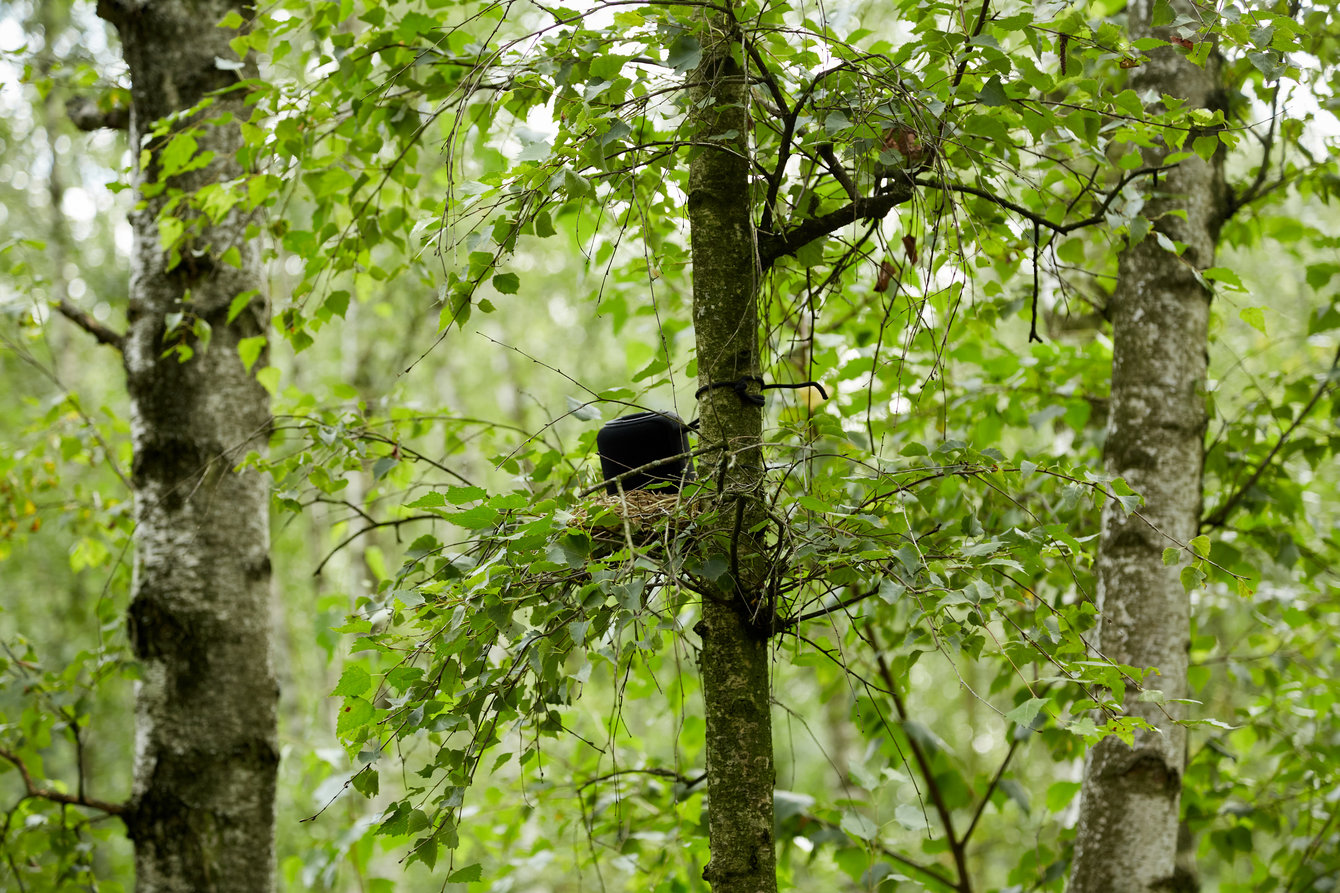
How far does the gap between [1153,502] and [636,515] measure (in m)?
1.46

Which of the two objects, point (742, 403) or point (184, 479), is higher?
point (184, 479)

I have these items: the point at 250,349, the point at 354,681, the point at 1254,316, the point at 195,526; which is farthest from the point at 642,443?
the point at 195,526

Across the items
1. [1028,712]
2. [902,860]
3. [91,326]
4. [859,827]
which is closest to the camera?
[1028,712]

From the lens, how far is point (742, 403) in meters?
1.52

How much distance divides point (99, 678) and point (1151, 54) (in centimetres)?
314

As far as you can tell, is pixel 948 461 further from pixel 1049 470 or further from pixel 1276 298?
pixel 1276 298

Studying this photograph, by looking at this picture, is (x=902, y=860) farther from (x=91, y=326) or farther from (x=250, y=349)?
(x=91, y=326)

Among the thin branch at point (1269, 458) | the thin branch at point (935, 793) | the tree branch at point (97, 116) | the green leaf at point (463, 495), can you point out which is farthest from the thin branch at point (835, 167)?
the tree branch at point (97, 116)

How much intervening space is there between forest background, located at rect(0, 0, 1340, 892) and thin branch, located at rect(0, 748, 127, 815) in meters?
0.02

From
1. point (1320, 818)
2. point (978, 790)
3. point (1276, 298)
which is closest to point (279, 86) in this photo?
point (978, 790)

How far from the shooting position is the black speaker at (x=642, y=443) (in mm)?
1614

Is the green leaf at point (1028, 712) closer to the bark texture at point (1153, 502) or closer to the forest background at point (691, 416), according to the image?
the forest background at point (691, 416)

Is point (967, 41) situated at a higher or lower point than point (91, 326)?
lower

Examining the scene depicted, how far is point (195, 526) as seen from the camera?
2.39 meters
